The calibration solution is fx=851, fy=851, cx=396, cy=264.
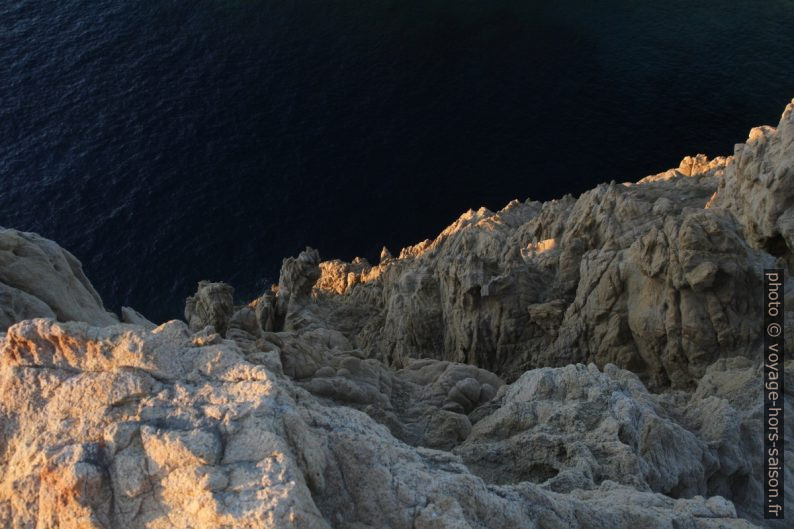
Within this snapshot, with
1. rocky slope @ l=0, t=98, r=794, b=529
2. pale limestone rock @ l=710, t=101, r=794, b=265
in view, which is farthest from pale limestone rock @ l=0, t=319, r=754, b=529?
pale limestone rock @ l=710, t=101, r=794, b=265

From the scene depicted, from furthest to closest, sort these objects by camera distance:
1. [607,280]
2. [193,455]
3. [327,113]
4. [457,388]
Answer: [327,113] < [607,280] < [457,388] < [193,455]

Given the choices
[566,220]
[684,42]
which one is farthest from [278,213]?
[684,42]

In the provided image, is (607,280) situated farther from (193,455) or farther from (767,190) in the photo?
(193,455)

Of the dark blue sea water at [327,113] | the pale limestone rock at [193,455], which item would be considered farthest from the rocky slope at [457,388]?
the dark blue sea water at [327,113]

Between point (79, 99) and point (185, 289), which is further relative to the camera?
point (79, 99)

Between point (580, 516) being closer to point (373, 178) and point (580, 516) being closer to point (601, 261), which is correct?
point (601, 261)

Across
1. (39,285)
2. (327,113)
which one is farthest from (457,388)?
(327,113)
